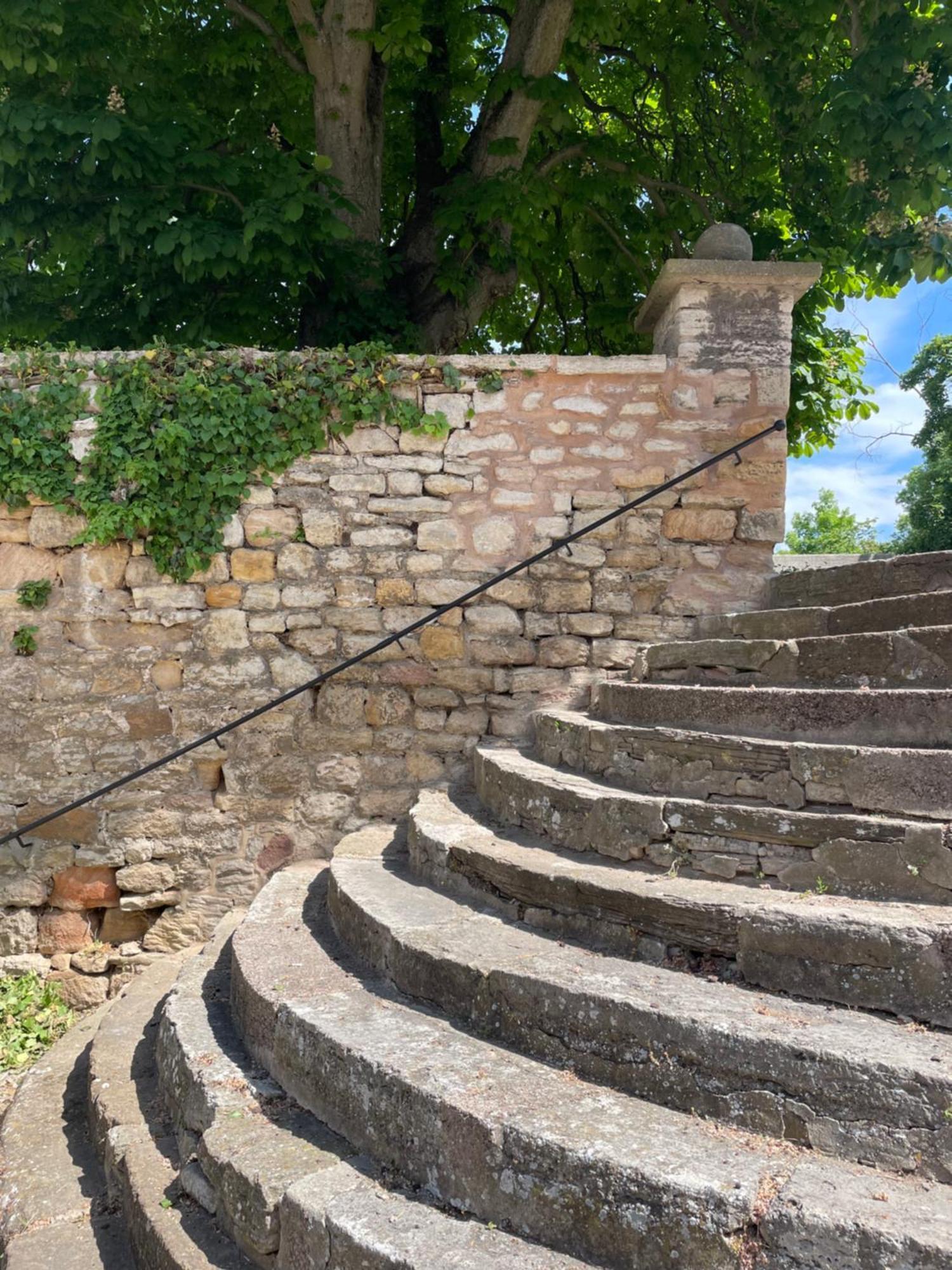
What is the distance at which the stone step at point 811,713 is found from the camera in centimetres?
290

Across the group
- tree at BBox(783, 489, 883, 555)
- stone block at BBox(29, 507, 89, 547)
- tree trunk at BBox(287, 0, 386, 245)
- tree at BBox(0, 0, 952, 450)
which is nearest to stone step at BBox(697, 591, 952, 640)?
tree at BBox(0, 0, 952, 450)

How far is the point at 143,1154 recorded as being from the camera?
9.77ft

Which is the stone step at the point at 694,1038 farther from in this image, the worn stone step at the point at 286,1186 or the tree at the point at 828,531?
the tree at the point at 828,531

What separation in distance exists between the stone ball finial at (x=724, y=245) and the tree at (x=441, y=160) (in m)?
0.80

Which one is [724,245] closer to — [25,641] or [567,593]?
[567,593]

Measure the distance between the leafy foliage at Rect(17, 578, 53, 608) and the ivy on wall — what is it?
1.07 feet

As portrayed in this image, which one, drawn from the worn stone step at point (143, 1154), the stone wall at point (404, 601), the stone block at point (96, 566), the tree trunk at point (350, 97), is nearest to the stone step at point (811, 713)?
the stone wall at point (404, 601)

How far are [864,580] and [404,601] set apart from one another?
2146 mm

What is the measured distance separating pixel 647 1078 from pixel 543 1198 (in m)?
0.37

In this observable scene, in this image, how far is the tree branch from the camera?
680 cm

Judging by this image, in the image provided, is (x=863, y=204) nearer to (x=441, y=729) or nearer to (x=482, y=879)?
(x=441, y=729)

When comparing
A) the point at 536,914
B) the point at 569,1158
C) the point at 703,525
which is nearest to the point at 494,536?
the point at 703,525

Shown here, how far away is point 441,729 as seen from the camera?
505 cm

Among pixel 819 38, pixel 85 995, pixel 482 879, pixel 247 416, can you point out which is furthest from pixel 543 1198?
pixel 819 38
